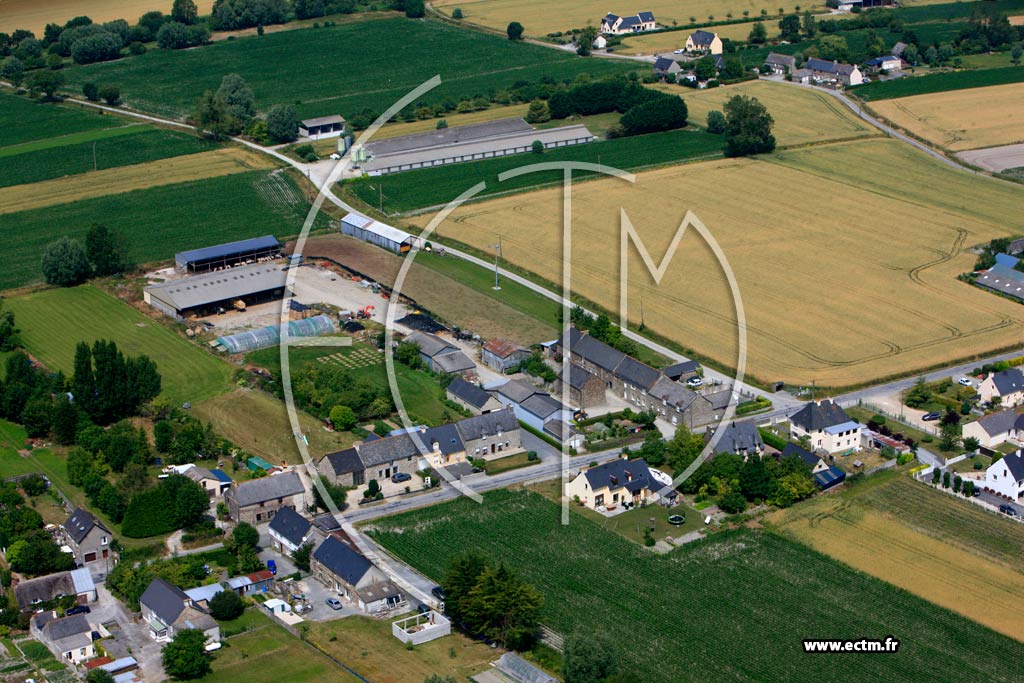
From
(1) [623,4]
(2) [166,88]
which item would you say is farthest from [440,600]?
(1) [623,4]

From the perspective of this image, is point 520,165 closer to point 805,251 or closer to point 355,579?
point 805,251

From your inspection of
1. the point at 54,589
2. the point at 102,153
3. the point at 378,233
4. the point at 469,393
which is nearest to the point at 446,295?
the point at 378,233

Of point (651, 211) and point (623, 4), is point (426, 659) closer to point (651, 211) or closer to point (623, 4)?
point (651, 211)

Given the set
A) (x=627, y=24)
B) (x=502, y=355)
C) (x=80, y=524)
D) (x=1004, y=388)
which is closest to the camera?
(x=80, y=524)

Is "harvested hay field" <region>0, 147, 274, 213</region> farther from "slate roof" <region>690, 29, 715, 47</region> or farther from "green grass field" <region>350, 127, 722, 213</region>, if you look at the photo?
"slate roof" <region>690, 29, 715, 47</region>

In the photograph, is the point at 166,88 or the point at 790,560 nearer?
the point at 790,560

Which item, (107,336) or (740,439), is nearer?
(740,439)
